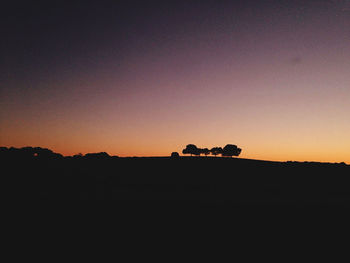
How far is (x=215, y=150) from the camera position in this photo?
280 ft

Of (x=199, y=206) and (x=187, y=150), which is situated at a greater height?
(x=187, y=150)

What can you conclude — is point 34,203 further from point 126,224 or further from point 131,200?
point 126,224

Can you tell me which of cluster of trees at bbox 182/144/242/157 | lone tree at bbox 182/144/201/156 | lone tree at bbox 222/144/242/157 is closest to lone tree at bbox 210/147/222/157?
cluster of trees at bbox 182/144/242/157

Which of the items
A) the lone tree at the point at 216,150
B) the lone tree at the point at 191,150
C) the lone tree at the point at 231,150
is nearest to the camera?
the lone tree at the point at 231,150

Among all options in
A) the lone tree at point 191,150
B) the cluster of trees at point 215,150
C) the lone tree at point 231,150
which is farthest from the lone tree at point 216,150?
the lone tree at point 191,150

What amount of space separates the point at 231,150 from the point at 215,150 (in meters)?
6.13

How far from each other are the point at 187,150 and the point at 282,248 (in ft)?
250

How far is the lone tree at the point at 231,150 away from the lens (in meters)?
82.6

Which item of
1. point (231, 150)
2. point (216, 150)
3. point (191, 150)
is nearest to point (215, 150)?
point (216, 150)

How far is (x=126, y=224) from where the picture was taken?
391 inches

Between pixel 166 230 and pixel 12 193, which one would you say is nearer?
pixel 166 230

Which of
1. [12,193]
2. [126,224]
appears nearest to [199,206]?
[126,224]

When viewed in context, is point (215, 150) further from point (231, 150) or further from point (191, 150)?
point (191, 150)

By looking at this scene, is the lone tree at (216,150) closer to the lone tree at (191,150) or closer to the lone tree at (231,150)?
the lone tree at (231,150)
